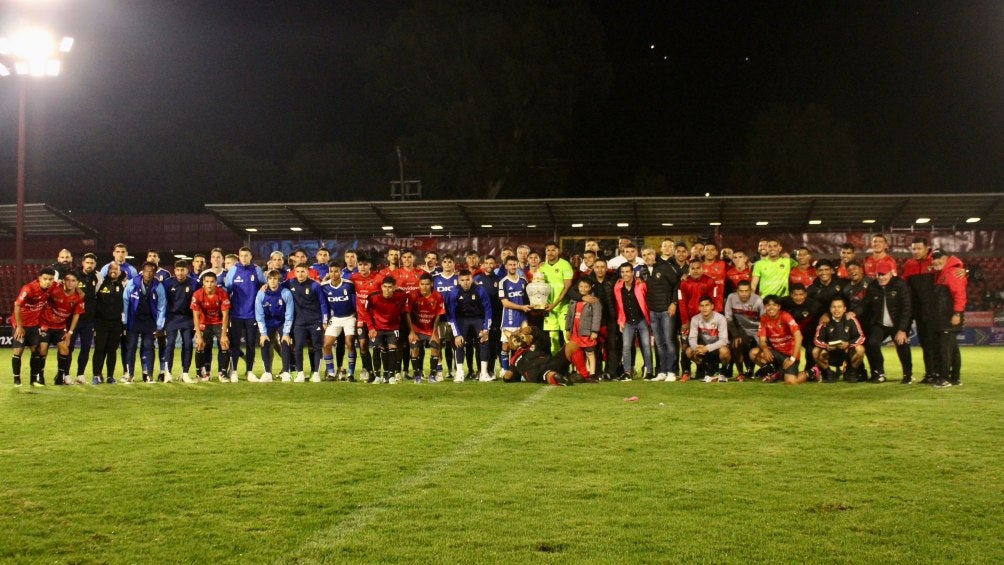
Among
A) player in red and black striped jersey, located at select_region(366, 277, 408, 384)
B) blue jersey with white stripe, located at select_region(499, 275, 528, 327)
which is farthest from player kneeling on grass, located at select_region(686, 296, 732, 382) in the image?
player in red and black striped jersey, located at select_region(366, 277, 408, 384)

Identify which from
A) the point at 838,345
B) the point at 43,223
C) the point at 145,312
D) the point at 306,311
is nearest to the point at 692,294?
the point at 838,345

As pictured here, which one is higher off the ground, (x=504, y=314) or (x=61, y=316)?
(x=61, y=316)

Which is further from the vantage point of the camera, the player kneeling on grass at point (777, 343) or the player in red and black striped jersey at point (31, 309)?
the player in red and black striped jersey at point (31, 309)

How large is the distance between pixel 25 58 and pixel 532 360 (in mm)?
13075

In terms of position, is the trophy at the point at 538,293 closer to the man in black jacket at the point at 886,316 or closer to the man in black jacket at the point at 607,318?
the man in black jacket at the point at 607,318

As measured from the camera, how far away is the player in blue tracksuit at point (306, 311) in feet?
41.3

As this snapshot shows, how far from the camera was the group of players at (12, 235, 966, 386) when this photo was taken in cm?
1191

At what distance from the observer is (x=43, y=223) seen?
2828 centimetres

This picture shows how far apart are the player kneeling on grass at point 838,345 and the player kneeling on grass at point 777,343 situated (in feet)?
1.28

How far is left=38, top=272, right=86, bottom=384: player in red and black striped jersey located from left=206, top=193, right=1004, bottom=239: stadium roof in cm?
1403

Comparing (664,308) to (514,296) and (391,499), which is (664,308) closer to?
(514,296)

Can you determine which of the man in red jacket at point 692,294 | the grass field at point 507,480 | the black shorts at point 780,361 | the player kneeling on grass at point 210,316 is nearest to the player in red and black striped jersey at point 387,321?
the player kneeling on grass at point 210,316

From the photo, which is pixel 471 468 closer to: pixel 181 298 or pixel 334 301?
pixel 334 301

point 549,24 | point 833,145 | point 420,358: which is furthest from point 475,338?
point 833,145
